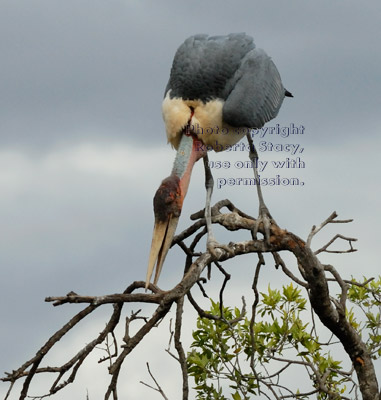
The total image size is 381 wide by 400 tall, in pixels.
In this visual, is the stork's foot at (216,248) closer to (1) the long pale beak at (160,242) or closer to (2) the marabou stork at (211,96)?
(2) the marabou stork at (211,96)

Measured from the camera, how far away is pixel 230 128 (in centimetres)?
620

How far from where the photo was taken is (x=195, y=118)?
6.00 meters

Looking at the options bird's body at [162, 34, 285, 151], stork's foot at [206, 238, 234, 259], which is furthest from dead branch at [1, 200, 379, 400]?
bird's body at [162, 34, 285, 151]

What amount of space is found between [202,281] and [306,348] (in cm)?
94

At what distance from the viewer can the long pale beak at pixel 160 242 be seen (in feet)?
16.9

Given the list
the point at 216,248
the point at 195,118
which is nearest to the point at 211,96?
the point at 195,118

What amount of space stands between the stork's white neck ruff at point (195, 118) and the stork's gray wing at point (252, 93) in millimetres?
84

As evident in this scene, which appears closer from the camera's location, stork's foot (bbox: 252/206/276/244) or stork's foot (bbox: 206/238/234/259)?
stork's foot (bbox: 206/238/234/259)

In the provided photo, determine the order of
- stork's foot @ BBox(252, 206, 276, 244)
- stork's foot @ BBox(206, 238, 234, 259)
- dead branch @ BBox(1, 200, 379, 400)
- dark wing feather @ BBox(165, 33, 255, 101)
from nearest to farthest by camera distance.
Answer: dead branch @ BBox(1, 200, 379, 400)
stork's foot @ BBox(206, 238, 234, 259)
stork's foot @ BBox(252, 206, 276, 244)
dark wing feather @ BBox(165, 33, 255, 101)

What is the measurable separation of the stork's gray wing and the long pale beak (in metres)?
1.13

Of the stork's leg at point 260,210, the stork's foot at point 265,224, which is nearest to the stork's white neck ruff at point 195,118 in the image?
the stork's leg at point 260,210

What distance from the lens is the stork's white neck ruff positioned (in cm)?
598

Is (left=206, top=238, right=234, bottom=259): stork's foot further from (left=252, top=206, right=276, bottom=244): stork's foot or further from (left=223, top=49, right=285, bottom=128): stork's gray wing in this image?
(left=223, top=49, right=285, bottom=128): stork's gray wing

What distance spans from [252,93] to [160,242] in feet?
5.18
